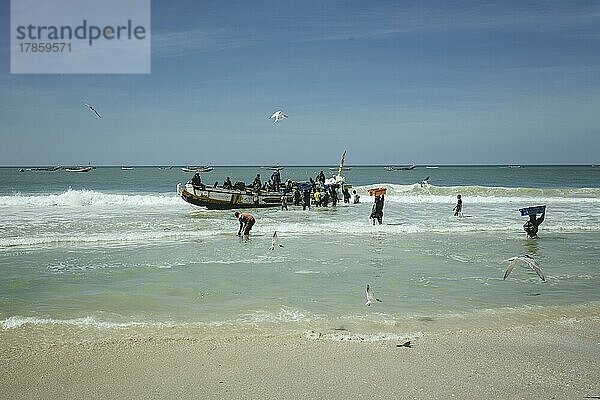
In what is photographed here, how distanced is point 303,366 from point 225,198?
24.1m

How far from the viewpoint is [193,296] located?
32.1ft

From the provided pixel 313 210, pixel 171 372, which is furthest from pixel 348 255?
pixel 313 210

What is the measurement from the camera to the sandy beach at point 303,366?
17.8 feet

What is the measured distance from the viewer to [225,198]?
1170 inches

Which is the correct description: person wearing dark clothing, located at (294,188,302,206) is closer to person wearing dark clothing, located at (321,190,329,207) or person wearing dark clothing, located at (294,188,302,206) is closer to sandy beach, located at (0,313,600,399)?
person wearing dark clothing, located at (321,190,329,207)

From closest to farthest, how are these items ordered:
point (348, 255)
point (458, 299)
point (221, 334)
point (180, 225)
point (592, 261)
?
1. point (221, 334)
2. point (458, 299)
3. point (592, 261)
4. point (348, 255)
5. point (180, 225)

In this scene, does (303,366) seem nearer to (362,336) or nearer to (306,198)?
(362,336)

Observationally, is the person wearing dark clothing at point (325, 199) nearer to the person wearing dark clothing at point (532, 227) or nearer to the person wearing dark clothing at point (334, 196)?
the person wearing dark clothing at point (334, 196)

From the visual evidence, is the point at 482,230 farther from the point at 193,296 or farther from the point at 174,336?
the point at 174,336

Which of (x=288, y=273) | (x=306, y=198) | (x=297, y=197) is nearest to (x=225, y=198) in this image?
(x=297, y=197)

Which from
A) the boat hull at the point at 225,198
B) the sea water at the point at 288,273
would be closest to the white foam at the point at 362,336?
the sea water at the point at 288,273

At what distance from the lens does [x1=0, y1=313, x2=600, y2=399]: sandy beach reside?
5418 mm

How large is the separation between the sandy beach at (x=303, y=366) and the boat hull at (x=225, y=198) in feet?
72.2

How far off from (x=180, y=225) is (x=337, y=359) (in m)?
17.0
